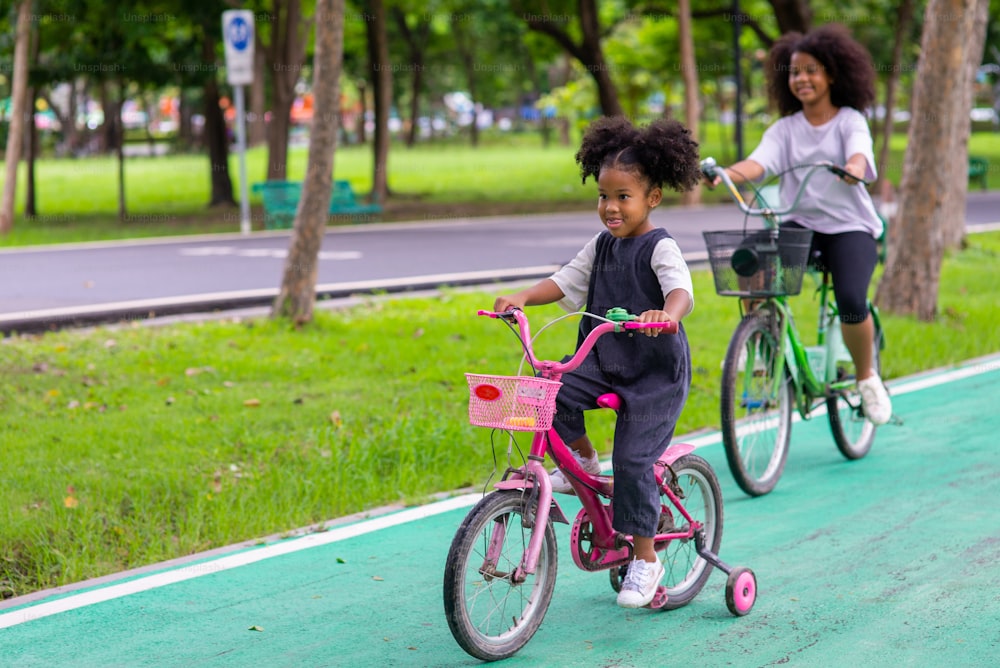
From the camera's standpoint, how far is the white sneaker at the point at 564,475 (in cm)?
416

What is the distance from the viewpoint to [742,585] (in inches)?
175

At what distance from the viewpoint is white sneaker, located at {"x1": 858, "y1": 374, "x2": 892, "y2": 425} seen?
6.52 meters

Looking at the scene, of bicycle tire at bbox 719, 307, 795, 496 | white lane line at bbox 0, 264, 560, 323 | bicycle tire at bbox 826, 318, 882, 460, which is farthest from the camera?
white lane line at bbox 0, 264, 560, 323

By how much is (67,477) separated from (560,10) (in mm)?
27541

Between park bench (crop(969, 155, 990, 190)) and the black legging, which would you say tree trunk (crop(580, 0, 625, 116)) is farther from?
the black legging

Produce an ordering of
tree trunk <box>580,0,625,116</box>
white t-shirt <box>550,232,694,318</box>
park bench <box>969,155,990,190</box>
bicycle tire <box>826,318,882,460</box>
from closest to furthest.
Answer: white t-shirt <box>550,232,694,318</box>
bicycle tire <box>826,318,882,460</box>
tree trunk <box>580,0,625,116</box>
park bench <box>969,155,990,190</box>

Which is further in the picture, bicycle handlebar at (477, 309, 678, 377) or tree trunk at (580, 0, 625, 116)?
tree trunk at (580, 0, 625, 116)

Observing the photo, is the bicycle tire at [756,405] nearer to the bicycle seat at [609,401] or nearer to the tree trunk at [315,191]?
the bicycle seat at [609,401]

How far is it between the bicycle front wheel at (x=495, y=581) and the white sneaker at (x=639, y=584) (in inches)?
9.6

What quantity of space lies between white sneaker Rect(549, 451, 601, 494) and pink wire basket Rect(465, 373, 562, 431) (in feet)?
1.65

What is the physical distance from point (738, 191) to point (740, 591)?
80.8 inches

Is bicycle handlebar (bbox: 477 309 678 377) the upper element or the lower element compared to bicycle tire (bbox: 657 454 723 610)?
upper

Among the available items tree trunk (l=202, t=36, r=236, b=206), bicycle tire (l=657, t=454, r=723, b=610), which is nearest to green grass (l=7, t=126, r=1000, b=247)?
tree trunk (l=202, t=36, r=236, b=206)

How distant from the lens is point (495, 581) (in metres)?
3.99
